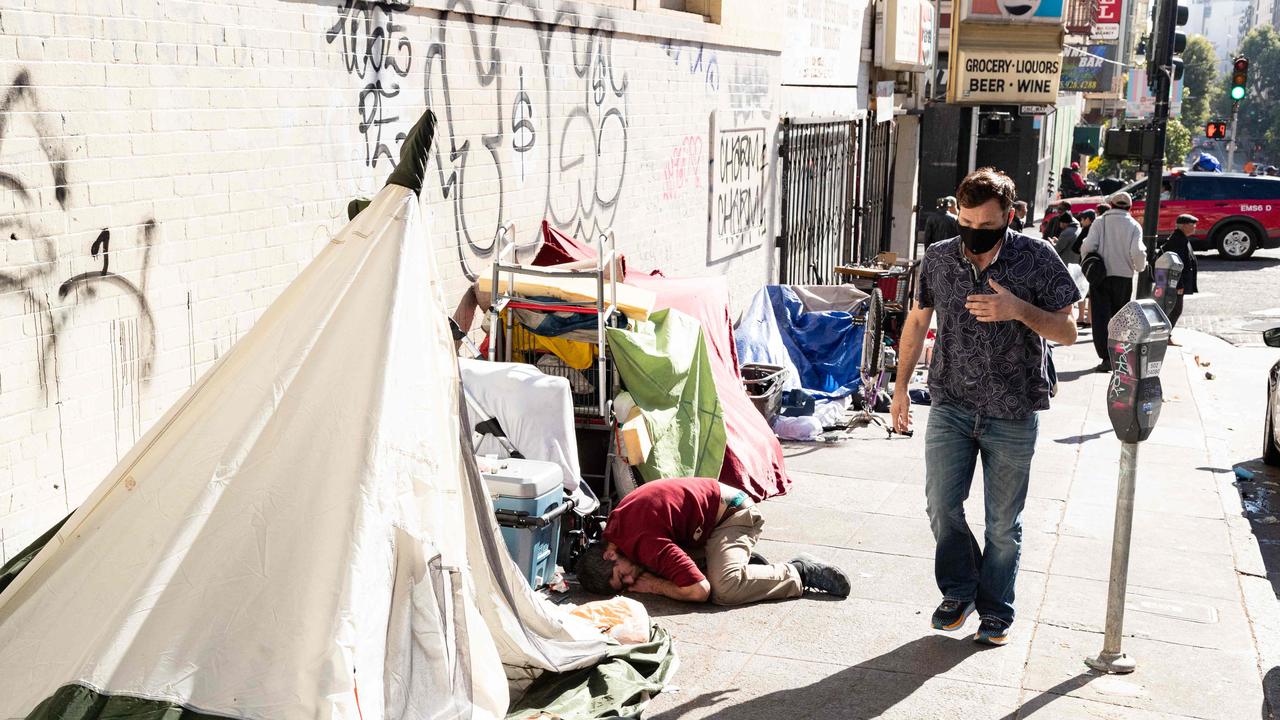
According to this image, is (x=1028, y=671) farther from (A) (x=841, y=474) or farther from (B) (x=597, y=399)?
(A) (x=841, y=474)

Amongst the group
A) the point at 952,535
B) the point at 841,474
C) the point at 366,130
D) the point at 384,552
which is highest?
the point at 366,130

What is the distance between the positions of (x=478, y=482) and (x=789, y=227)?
10.9 m

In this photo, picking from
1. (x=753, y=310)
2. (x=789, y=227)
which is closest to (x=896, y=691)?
(x=753, y=310)

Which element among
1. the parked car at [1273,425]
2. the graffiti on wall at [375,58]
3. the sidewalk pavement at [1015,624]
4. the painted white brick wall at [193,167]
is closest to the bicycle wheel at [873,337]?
the sidewalk pavement at [1015,624]

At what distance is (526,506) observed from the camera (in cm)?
587

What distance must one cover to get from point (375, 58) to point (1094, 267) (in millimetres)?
9876

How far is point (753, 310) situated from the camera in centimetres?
1134

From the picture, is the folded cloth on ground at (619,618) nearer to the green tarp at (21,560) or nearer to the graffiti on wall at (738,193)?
the green tarp at (21,560)

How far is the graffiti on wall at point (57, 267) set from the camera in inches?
181

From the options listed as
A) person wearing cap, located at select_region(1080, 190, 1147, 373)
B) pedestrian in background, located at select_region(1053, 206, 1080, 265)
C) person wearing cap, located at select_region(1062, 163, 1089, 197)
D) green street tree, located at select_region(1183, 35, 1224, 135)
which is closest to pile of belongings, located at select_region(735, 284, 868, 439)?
person wearing cap, located at select_region(1080, 190, 1147, 373)

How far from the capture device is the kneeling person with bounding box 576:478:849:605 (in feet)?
20.0

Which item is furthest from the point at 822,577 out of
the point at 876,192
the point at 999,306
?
the point at 876,192

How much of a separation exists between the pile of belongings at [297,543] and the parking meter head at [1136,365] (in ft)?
8.86

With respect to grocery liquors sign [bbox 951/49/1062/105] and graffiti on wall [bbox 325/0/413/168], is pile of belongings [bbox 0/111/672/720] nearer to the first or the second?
graffiti on wall [bbox 325/0/413/168]
